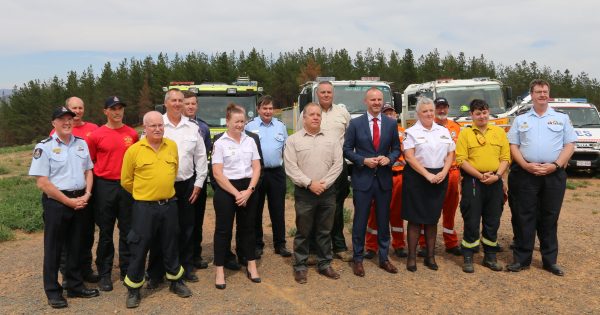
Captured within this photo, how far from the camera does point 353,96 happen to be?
1030 cm

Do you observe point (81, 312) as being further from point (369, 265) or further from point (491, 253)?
point (491, 253)

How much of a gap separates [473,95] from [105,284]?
10235mm

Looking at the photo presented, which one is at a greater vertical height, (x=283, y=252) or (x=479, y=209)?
(x=479, y=209)

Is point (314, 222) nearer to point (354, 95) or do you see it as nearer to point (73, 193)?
point (73, 193)

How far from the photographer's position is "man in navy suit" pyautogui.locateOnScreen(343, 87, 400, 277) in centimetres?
501

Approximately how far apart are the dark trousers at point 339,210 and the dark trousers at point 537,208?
76.4 inches

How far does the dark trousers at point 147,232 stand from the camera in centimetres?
423

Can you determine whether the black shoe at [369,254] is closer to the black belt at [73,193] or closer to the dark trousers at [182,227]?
the dark trousers at [182,227]

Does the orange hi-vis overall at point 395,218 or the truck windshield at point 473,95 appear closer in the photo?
the orange hi-vis overall at point 395,218

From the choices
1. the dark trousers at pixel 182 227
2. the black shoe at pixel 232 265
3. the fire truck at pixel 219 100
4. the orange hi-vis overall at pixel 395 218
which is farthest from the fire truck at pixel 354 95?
the dark trousers at pixel 182 227

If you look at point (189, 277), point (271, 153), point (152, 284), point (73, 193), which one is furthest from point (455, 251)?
point (73, 193)

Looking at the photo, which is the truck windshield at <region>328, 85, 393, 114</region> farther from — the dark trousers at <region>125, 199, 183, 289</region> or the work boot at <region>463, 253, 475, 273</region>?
the dark trousers at <region>125, 199, 183, 289</region>

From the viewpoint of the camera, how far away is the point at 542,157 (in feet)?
16.3

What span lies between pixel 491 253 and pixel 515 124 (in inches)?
60.0
